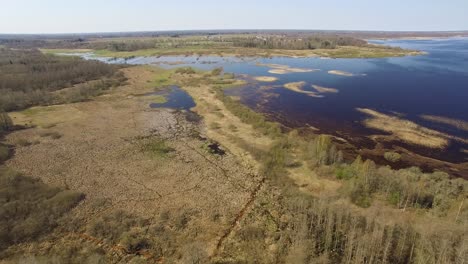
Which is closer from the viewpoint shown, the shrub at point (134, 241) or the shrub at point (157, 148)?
the shrub at point (134, 241)

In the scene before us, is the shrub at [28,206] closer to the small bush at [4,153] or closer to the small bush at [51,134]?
the small bush at [4,153]

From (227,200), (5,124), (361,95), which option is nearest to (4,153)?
(5,124)

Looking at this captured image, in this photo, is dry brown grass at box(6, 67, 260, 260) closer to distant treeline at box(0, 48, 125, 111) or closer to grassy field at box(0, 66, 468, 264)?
grassy field at box(0, 66, 468, 264)

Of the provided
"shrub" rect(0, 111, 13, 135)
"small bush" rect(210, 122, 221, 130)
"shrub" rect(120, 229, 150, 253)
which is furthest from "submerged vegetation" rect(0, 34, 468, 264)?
"shrub" rect(0, 111, 13, 135)

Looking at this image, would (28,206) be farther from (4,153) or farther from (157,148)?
(157,148)

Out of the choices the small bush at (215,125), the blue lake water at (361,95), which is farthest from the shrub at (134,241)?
the blue lake water at (361,95)

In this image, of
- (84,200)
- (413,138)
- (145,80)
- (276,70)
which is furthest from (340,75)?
(84,200)

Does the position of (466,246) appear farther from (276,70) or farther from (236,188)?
(276,70)
